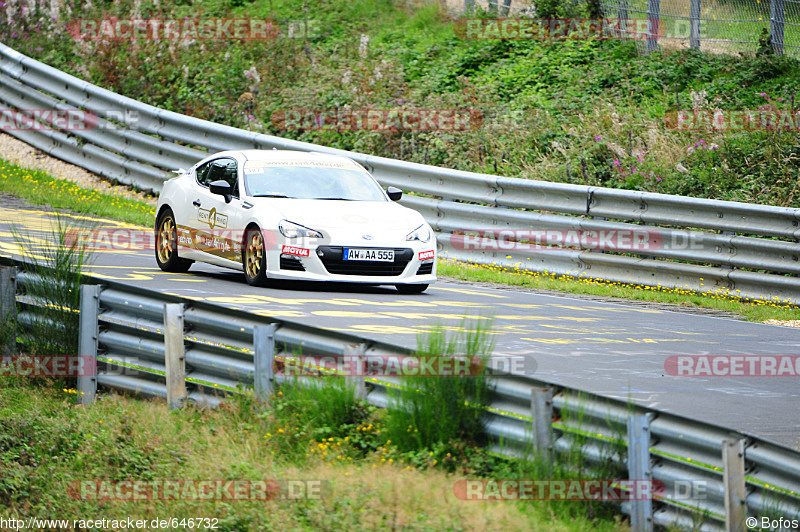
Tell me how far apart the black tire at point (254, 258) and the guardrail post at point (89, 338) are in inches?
130

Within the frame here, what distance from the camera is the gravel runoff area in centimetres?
2070

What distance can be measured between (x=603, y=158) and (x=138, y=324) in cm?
1092

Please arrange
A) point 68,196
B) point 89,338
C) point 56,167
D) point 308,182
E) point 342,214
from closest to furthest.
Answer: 1. point 89,338
2. point 342,214
3. point 308,182
4. point 68,196
5. point 56,167

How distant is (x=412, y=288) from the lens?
13.1m

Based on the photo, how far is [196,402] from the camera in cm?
834

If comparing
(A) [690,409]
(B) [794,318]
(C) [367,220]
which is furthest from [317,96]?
(A) [690,409]

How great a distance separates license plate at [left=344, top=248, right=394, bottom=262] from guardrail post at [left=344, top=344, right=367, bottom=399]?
4989 millimetres

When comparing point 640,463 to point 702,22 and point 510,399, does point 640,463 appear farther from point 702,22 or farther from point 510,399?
point 702,22

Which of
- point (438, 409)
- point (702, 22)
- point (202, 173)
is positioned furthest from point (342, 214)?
point (702, 22)

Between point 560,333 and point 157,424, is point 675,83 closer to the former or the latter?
point 560,333

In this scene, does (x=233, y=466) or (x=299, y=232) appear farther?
(x=299, y=232)

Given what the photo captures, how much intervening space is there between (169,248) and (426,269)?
3360 millimetres

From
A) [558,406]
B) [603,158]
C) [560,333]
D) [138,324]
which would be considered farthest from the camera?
[603,158]

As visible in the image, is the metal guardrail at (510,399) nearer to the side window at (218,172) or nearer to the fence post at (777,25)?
the side window at (218,172)
